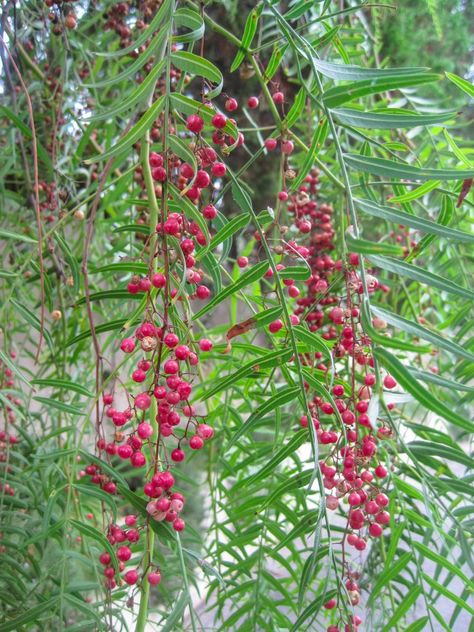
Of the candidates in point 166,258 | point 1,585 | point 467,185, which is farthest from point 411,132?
point 1,585

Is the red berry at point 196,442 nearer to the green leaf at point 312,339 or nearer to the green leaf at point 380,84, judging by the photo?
the green leaf at point 312,339

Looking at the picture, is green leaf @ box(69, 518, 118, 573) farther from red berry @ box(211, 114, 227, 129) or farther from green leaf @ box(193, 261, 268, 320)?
red berry @ box(211, 114, 227, 129)

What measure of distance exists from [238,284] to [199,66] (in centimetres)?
12

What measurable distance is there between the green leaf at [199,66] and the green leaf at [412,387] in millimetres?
164

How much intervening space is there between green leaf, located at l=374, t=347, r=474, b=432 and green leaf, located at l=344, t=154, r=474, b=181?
9 cm

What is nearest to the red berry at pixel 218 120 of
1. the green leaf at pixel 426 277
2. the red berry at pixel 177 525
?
the green leaf at pixel 426 277

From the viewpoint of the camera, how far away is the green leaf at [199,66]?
1.09 feet

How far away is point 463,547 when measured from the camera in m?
0.35

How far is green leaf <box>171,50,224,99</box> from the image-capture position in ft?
1.09

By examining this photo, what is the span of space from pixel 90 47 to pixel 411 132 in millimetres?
390

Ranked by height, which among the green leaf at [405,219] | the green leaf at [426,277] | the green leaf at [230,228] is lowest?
the green leaf at [426,277]

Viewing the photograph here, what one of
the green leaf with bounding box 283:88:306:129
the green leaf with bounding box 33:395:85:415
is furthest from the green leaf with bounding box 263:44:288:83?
the green leaf with bounding box 33:395:85:415

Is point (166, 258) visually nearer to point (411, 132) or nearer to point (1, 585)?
point (1, 585)

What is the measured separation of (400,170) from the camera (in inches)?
Answer: 12.4
